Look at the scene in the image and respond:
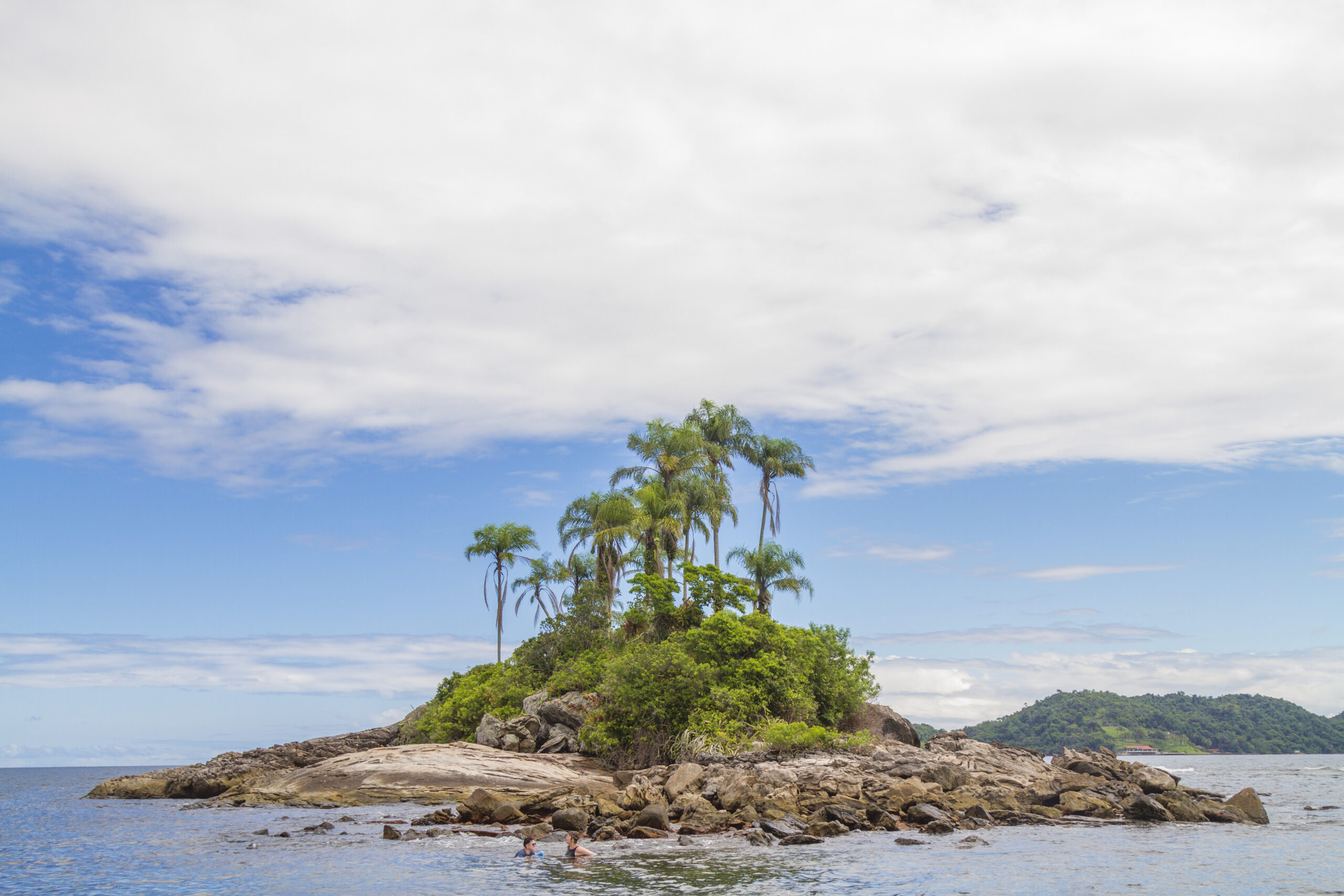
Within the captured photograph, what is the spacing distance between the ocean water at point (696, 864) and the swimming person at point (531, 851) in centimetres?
48

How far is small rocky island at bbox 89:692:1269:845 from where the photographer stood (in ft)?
100

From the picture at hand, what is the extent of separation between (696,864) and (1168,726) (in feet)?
496

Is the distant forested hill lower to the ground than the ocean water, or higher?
lower

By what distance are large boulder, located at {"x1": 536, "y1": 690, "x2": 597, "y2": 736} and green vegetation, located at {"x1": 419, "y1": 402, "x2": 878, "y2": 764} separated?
95 cm

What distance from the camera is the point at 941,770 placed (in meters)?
36.4

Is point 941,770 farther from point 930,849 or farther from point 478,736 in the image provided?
point 478,736

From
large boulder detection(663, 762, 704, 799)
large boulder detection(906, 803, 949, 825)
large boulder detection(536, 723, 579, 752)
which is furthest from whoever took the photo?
large boulder detection(536, 723, 579, 752)

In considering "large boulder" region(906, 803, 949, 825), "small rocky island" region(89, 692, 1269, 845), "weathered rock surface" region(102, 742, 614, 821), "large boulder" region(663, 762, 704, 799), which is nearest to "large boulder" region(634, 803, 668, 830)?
"small rocky island" region(89, 692, 1269, 845)

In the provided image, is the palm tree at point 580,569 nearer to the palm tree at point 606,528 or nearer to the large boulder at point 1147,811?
the palm tree at point 606,528

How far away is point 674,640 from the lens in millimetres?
48000

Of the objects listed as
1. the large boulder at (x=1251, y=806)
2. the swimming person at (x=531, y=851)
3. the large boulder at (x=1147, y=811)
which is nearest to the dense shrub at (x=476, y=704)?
the swimming person at (x=531, y=851)

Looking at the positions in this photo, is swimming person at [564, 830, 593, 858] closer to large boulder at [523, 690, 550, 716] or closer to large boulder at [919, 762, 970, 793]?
large boulder at [919, 762, 970, 793]

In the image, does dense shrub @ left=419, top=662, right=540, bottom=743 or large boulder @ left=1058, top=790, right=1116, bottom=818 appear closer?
large boulder @ left=1058, top=790, right=1116, bottom=818

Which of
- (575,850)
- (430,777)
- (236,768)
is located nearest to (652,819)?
(575,850)
